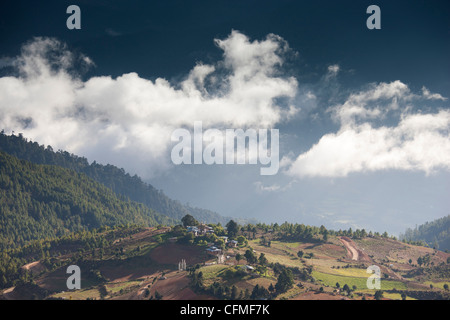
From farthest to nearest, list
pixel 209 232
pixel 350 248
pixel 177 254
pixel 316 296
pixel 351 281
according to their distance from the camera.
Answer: pixel 350 248, pixel 209 232, pixel 177 254, pixel 351 281, pixel 316 296

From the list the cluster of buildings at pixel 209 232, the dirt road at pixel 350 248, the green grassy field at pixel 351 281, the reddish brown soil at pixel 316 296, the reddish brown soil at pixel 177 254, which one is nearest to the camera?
the reddish brown soil at pixel 316 296

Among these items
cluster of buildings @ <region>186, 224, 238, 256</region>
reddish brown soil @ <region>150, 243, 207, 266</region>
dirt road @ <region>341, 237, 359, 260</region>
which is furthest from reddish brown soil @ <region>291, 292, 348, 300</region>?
dirt road @ <region>341, 237, 359, 260</region>

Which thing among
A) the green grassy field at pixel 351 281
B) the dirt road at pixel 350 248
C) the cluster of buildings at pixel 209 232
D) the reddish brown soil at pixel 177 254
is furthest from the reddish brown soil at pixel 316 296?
the dirt road at pixel 350 248

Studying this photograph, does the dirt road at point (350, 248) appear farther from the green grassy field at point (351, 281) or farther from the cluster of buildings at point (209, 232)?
the cluster of buildings at point (209, 232)

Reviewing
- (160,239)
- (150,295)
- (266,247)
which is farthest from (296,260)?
(150,295)

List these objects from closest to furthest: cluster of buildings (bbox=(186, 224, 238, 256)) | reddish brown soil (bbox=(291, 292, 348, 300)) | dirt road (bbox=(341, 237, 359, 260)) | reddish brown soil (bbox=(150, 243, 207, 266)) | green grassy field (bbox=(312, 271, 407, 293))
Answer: reddish brown soil (bbox=(291, 292, 348, 300)) < green grassy field (bbox=(312, 271, 407, 293)) < reddish brown soil (bbox=(150, 243, 207, 266)) < cluster of buildings (bbox=(186, 224, 238, 256)) < dirt road (bbox=(341, 237, 359, 260))

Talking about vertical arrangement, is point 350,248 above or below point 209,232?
below

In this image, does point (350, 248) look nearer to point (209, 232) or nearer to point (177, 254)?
point (209, 232)

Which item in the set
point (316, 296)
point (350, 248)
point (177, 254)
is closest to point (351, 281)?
point (316, 296)

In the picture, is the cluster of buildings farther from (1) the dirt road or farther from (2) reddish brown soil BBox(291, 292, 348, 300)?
(1) the dirt road

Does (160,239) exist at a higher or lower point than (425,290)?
higher
